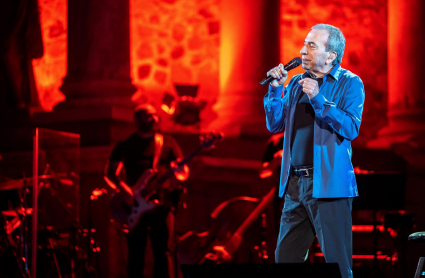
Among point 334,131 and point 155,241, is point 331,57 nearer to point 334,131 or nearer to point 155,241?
point 334,131

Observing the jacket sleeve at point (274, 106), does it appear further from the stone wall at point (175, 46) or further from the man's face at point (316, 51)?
the stone wall at point (175, 46)

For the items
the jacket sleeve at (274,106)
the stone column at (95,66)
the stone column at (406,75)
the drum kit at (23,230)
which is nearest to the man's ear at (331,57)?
the jacket sleeve at (274,106)

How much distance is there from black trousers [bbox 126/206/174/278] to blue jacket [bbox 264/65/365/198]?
10.8 ft

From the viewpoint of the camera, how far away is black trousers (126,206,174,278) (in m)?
6.28

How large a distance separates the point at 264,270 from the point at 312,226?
0.63 metres

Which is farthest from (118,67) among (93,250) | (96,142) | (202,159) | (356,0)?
(356,0)

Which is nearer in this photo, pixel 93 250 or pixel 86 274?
pixel 86 274

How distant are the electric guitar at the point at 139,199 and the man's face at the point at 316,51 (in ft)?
11.4

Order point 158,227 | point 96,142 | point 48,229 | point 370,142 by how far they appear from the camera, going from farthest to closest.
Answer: point 370,142 → point 96,142 → point 158,227 → point 48,229

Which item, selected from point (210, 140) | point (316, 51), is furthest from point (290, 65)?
point (210, 140)

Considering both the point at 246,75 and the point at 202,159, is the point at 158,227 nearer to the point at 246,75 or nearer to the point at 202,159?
the point at 202,159

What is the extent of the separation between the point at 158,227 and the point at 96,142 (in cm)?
161

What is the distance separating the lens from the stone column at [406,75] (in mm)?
8438

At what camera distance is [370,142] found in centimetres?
910
